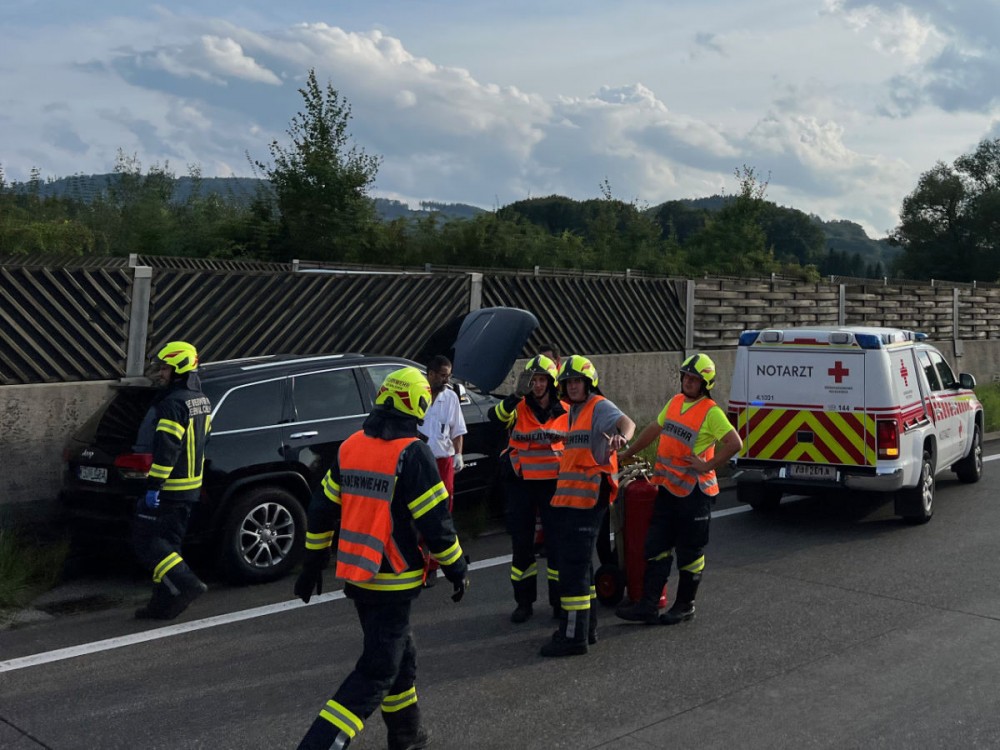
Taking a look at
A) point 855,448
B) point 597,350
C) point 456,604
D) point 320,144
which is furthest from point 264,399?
point 320,144

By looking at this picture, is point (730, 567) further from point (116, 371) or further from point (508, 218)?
point (508, 218)

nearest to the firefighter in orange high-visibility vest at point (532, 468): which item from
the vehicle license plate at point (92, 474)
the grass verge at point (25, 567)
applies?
the vehicle license plate at point (92, 474)

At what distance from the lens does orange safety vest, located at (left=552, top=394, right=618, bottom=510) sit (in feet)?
21.2

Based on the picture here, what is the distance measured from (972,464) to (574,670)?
26.6 feet

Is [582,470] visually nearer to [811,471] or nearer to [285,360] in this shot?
[285,360]

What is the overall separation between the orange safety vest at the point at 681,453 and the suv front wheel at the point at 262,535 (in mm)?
2802

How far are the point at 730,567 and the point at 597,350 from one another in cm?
637

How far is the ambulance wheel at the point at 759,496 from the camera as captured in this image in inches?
415

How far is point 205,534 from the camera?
7.85 m

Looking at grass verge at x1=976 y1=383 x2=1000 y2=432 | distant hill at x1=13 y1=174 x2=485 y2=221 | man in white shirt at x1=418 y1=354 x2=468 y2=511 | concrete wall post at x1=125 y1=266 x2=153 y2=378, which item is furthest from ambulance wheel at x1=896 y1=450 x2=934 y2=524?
distant hill at x1=13 y1=174 x2=485 y2=221

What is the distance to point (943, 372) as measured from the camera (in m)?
11.7

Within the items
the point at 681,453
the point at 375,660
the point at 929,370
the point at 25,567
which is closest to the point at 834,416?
the point at 929,370

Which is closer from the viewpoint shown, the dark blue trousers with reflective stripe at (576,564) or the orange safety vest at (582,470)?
the dark blue trousers with reflective stripe at (576,564)

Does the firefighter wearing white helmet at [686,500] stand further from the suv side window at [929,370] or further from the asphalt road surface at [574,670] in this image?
the suv side window at [929,370]
